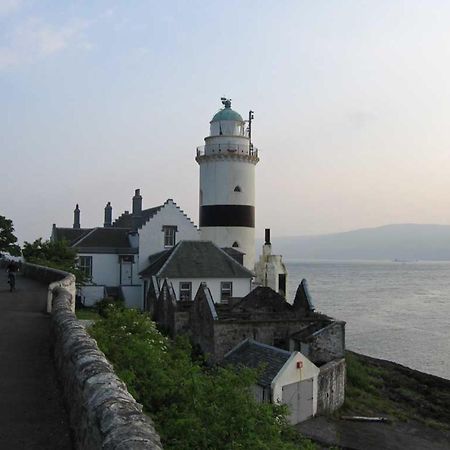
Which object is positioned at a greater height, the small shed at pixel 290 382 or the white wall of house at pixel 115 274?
the white wall of house at pixel 115 274

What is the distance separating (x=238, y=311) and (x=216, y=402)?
19.8m

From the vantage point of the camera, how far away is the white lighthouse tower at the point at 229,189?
45781 mm

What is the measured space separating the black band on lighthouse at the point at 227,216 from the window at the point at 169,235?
13.4ft

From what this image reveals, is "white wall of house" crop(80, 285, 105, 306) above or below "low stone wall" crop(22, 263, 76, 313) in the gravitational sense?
below

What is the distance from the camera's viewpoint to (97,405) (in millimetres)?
5758

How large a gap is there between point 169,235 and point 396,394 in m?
19.8

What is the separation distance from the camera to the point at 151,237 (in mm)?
42500

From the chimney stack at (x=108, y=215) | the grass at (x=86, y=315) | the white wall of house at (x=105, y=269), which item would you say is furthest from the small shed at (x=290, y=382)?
the chimney stack at (x=108, y=215)

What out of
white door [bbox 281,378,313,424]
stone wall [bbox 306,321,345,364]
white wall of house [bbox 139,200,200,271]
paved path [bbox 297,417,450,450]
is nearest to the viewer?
paved path [bbox 297,417,450,450]

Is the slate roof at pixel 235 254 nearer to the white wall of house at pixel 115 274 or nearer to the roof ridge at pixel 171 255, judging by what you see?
the roof ridge at pixel 171 255

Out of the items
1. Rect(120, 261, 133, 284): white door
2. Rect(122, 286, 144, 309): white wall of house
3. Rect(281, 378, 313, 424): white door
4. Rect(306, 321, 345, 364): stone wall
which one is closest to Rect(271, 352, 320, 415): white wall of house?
Rect(281, 378, 313, 424): white door

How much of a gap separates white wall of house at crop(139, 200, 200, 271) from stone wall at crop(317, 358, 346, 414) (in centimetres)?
1948

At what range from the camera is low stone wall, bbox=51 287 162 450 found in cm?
485

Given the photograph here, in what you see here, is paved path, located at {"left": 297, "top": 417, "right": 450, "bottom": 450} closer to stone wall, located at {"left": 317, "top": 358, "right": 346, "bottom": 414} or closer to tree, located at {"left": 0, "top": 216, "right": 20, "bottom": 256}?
stone wall, located at {"left": 317, "top": 358, "right": 346, "bottom": 414}
